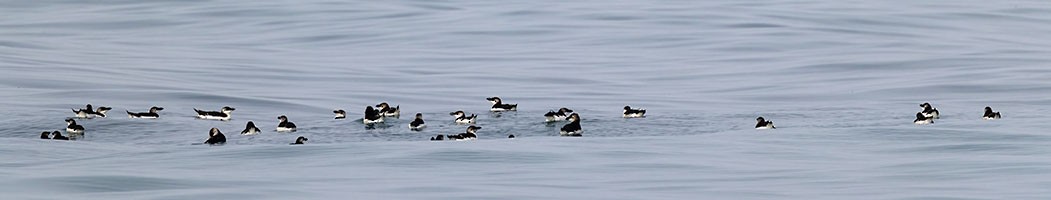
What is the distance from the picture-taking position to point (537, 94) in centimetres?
3678

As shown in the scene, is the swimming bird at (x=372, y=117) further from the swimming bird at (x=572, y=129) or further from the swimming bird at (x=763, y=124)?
the swimming bird at (x=763, y=124)

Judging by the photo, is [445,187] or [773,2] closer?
[445,187]

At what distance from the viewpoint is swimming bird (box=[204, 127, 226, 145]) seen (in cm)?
Result: 2545

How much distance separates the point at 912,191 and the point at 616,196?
2559 millimetres

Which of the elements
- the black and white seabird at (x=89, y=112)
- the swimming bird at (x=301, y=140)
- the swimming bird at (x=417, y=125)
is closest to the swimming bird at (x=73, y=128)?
the black and white seabird at (x=89, y=112)

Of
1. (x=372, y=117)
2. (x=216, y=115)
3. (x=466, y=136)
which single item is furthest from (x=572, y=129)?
(x=216, y=115)

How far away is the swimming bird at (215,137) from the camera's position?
25453 millimetres

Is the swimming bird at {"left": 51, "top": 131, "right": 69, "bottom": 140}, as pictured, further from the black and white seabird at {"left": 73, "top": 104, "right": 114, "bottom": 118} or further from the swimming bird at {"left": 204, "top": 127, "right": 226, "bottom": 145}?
the black and white seabird at {"left": 73, "top": 104, "right": 114, "bottom": 118}

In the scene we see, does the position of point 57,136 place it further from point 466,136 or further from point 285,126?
point 466,136

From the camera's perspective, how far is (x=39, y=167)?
21.1 m

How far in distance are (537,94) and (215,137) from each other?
1176cm

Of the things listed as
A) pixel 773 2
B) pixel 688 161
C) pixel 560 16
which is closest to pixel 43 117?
pixel 688 161

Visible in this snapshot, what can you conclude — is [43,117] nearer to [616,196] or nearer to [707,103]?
[707,103]

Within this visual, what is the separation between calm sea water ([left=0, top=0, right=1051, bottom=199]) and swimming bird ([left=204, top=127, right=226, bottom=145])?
0.75 ft
